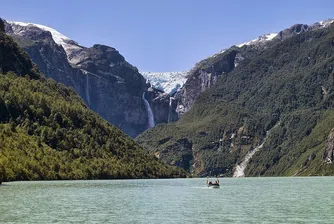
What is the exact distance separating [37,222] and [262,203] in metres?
53.1

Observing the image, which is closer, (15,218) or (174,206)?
(15,218)

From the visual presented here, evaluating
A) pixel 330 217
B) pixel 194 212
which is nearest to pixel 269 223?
pixel 330 217

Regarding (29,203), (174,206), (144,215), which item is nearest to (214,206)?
(174,206)

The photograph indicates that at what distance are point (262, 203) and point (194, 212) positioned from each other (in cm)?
2398

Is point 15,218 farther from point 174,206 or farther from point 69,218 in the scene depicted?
point 174,206

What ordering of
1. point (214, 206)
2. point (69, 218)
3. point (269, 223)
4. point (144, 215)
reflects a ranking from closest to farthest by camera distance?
point (269, 223), point (69, 218), point (144, 215), point (214, 206)

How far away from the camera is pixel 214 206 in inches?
4611

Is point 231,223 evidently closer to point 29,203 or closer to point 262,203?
point 262,203

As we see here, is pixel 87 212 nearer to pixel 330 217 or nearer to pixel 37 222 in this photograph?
pixel 37 222

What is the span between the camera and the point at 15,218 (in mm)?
90875

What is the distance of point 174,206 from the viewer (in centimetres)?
11769

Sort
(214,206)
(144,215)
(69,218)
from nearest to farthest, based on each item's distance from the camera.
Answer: (69,218)
(144,215)
(214,206)

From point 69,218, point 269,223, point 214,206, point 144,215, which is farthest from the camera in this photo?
point 214,206

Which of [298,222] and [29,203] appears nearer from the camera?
[298,222]
